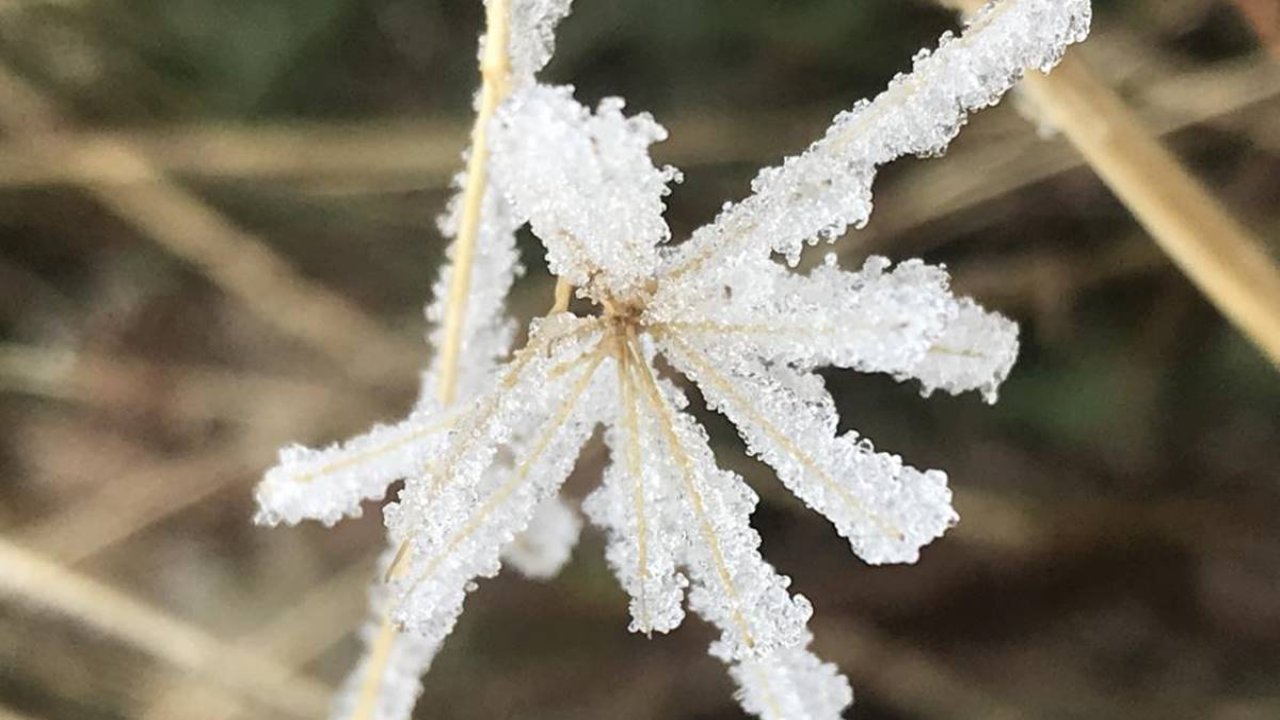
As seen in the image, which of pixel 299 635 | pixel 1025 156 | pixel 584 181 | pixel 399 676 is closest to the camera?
pixel 584 181

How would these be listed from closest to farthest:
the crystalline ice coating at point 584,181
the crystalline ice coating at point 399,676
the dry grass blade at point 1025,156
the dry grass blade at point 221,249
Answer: the crystalline ice coating at point 584,181 → the crystalline ice coating at point 399,676 → the dry grass blade at point 1025,156 → the dry grass blade at point 221,249

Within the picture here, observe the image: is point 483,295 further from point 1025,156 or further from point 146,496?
point 146,496

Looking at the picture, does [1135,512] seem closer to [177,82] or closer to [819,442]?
[819,442]

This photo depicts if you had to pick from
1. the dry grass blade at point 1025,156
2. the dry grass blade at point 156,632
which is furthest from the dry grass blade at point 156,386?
the dry grass blade at point 1025,156

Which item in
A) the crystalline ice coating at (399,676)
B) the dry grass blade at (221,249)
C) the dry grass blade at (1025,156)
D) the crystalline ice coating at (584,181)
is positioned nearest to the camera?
the crystalline ice coating at (584,181)

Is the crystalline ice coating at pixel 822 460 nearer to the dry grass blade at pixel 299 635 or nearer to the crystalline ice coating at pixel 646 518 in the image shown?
the crystalline ice coating at pixel 646 518

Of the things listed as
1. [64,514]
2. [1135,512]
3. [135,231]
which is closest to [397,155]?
[135,231]

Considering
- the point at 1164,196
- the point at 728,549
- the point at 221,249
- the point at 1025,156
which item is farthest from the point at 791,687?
the point at 221,249
